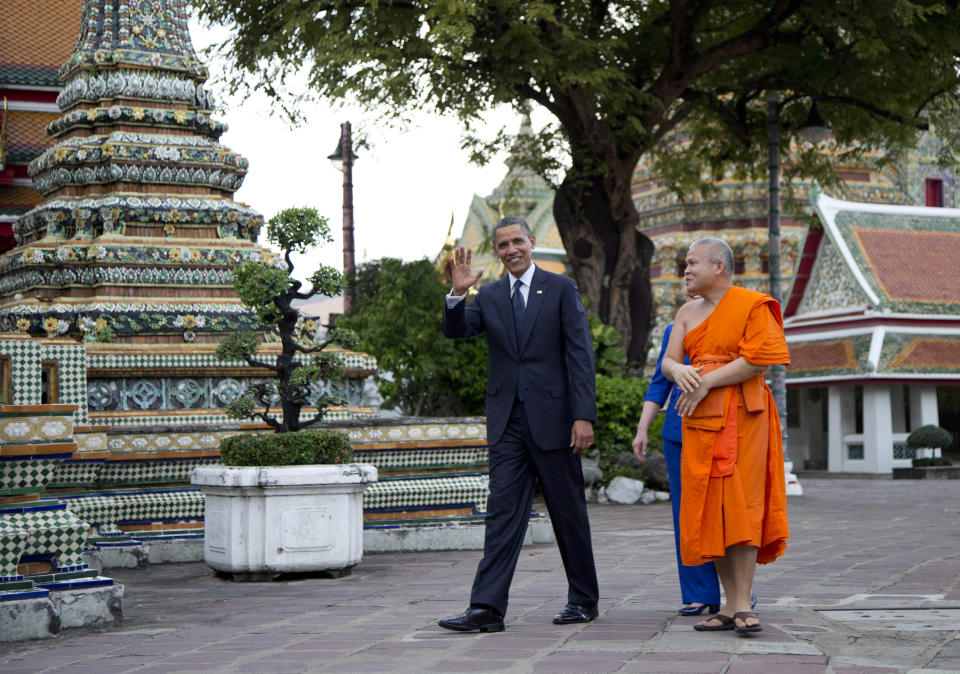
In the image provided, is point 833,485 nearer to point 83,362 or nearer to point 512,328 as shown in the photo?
point 83,362

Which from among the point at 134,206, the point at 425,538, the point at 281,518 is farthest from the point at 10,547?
the point at 134,206

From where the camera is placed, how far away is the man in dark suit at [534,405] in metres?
7.02

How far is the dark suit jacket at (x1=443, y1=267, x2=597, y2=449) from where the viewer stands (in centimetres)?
707

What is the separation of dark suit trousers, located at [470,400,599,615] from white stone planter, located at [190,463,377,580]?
2.71 metres

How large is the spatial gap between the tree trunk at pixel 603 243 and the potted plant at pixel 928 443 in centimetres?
985

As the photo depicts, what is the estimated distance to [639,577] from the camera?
31.1 feet

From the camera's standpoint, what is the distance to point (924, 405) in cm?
2964

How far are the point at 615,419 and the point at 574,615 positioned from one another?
39.5ft

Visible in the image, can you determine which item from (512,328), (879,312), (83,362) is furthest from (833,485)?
(512,328)

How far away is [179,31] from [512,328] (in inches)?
346

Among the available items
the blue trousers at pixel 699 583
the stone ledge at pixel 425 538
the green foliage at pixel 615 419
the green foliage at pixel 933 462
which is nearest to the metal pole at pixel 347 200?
the green foliage at pixel 615 419

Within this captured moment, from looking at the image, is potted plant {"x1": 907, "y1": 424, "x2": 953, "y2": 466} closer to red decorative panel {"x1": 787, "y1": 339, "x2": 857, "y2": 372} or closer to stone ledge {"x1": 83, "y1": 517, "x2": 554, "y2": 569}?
red decorative panel {"x1": 787, "y1": 339, "x2": 857, "y2": 372}

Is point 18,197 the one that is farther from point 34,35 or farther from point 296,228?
point 296,228

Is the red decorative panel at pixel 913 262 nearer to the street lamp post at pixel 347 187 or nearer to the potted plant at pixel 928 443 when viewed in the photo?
the potted plant at pixel 928 443
